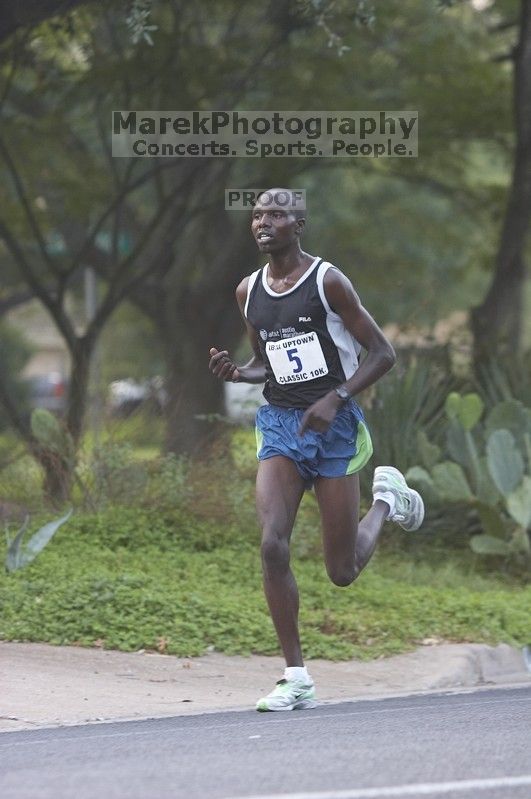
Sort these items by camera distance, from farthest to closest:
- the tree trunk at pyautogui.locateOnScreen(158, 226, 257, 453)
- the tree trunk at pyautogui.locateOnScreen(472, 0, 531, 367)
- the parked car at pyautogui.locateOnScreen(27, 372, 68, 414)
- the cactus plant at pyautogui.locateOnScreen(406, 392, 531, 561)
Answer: the parked car at pyautogui.locateOnScreen(27, 372, 68, 414), the tree trunk at pyautogui.locateOnScreen(158, 226, 257, 453), the tree trunk at pyautogui.locateOnScreen(472, 0, 531, 367), the cactus plant at pyautogui.locateOnScreen(406, 392, 531, 561)

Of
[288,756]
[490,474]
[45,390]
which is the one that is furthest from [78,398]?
[45,390]

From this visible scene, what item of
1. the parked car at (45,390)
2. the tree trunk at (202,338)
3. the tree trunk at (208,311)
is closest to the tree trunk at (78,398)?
Answer: the tree trunk at (202,338)

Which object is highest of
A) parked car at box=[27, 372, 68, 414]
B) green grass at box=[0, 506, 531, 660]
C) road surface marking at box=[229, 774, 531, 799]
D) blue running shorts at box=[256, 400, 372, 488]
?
parked car at box=[27, 372, 68, 414]

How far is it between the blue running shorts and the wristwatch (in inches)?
5.8

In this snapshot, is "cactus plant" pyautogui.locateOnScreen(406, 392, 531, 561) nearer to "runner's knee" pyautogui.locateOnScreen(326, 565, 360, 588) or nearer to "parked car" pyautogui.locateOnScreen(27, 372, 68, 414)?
"runner's knee" pyautogui.locateOnScreen(326, 565, 360, 588)

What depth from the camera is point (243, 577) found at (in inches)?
372

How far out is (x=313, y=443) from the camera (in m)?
6.43

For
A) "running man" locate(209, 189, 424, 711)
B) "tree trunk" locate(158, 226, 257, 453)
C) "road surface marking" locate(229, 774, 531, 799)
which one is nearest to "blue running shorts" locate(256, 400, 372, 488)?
"running man" locate(209, 189, 424, 711)

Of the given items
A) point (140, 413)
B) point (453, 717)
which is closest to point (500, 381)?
point (140, 413)

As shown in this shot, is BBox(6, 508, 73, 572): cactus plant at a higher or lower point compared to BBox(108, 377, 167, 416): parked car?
lower

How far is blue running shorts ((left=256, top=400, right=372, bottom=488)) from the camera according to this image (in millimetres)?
6438

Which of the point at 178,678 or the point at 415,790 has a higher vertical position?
the point at 178,678

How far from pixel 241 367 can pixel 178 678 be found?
1765mm

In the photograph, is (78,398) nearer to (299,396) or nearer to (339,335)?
(299,396)
